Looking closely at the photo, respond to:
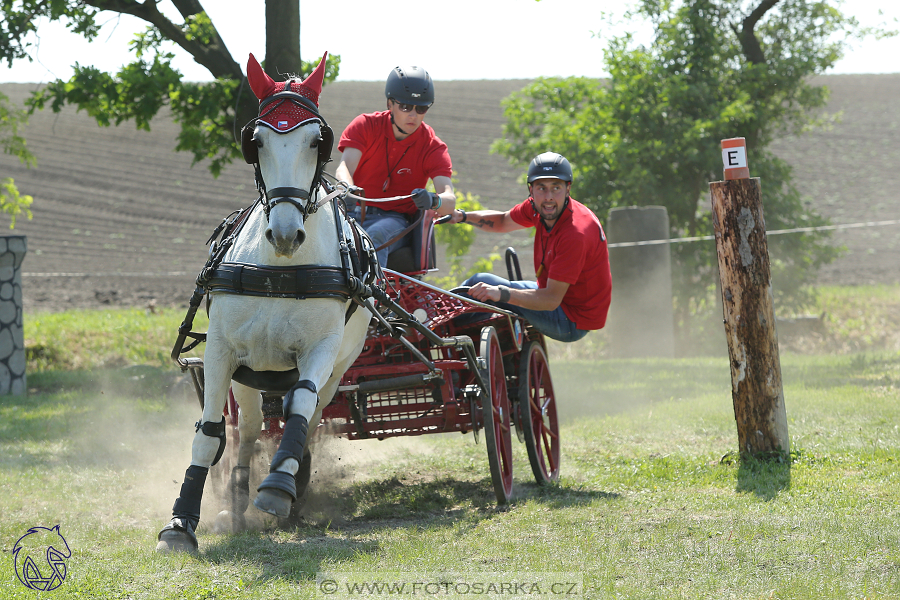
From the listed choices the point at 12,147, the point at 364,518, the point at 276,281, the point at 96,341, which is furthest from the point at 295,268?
the point at 12,147

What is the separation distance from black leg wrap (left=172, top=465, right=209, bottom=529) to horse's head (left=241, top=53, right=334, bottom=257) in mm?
1141

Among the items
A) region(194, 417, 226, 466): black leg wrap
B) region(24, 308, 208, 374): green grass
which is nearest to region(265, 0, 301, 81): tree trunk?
region(24, 308, 208, 374): green grass

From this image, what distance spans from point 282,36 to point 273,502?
23.6 ft

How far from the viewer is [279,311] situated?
3.68 m

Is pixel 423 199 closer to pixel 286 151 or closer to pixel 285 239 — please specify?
pixel 286 151

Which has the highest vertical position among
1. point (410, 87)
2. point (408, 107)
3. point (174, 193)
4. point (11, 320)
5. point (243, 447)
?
point (174, 193)

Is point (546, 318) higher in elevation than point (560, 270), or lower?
lower

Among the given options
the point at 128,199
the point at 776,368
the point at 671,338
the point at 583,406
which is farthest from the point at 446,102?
the point at 776,368

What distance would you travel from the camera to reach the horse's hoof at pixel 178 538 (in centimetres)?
361

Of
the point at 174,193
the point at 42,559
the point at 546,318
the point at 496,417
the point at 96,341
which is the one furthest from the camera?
the point at 174,193

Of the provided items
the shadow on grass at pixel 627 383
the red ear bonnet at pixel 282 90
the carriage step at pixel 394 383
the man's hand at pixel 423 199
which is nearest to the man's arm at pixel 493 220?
the man's hand at pixel 423 199

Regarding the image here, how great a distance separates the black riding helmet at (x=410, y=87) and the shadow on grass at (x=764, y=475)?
2.89m

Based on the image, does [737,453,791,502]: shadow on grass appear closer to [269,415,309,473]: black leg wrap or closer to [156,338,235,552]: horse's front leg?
[269,415,309,473]: black leg wrap

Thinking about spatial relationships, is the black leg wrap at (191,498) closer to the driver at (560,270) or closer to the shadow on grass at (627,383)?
the driver at (560,270)
